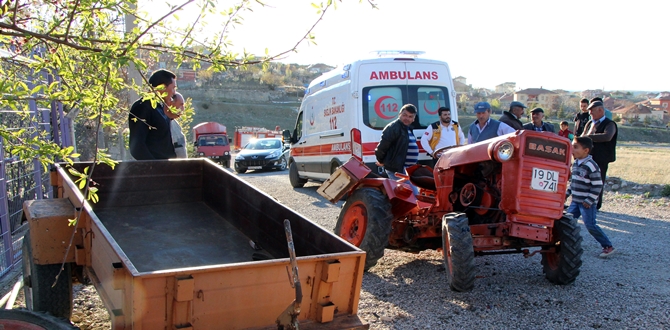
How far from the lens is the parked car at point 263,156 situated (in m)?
21.4

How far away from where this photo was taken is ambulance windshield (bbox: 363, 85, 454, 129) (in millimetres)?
10016

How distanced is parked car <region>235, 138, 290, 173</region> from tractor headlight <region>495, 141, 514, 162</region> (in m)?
17.0

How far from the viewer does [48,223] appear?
3.82 metres

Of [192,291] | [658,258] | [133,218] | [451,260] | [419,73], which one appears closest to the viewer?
[192,291]

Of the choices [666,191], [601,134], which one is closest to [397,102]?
[601,134]

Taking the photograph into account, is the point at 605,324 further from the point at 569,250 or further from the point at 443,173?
the point at 443,173

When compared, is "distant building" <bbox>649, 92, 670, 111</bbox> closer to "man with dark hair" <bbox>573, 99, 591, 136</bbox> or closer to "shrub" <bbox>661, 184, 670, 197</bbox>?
"shrub" <bbox>661, 184, 670, 197</bbox>

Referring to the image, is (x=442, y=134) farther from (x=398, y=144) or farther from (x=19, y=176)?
(x=19, y=176)

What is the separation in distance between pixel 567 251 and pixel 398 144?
261cm

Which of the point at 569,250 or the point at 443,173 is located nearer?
the point at 569,250

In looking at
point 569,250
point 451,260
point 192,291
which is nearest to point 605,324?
point 569,250

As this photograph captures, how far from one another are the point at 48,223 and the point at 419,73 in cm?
743

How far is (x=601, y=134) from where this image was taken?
8.85 meters

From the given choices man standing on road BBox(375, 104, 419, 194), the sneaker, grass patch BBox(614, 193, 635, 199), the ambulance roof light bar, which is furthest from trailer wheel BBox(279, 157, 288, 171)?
the sneaker
